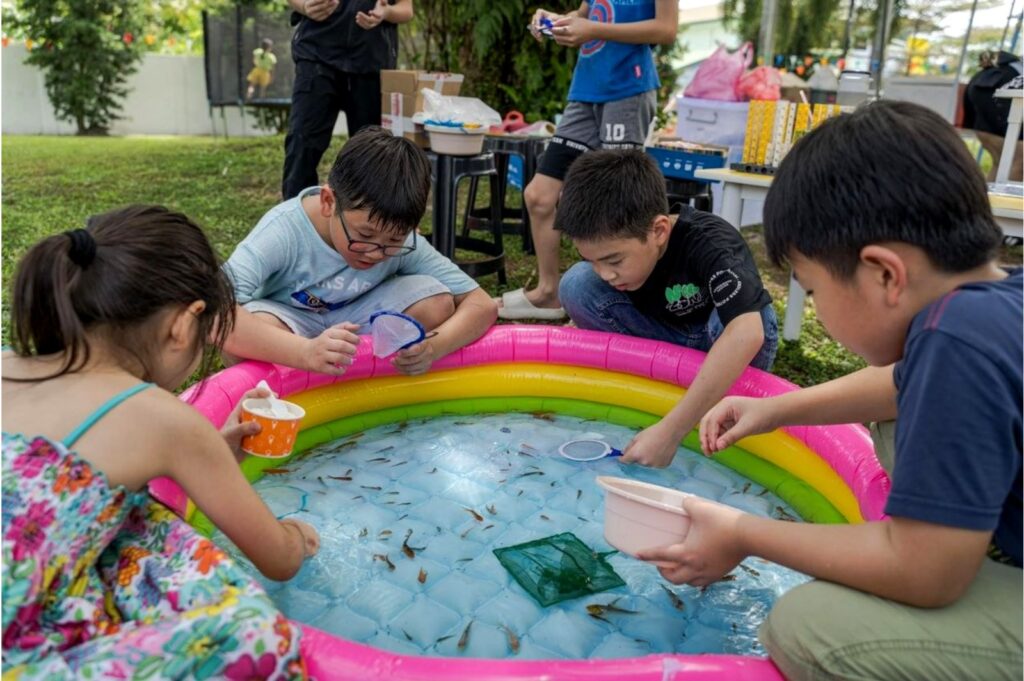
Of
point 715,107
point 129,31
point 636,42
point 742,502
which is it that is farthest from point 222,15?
point 742,502

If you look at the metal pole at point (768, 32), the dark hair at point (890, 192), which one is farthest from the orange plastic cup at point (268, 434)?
the metal pole at point (768, 32)

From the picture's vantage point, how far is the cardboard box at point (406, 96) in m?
4.52

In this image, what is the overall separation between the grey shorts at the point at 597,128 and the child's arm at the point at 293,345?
6.13ft

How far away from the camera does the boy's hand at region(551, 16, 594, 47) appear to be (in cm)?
366

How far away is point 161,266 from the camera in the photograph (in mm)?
1357

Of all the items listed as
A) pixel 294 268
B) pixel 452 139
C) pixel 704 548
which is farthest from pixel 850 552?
pixel 452 139

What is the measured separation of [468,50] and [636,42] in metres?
4.01

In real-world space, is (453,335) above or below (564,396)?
above

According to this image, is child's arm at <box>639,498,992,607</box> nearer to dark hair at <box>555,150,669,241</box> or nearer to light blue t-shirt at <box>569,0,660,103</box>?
dark hair at <box>555,150,669,241</box>

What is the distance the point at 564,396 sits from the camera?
2.91m

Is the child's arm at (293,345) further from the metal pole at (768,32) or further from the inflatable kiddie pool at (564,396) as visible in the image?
the metal pole at (768,32)

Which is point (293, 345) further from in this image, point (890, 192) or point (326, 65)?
point (326, 65)

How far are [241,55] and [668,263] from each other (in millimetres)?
10389

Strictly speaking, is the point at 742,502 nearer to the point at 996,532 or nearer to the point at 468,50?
the point at 996,532
